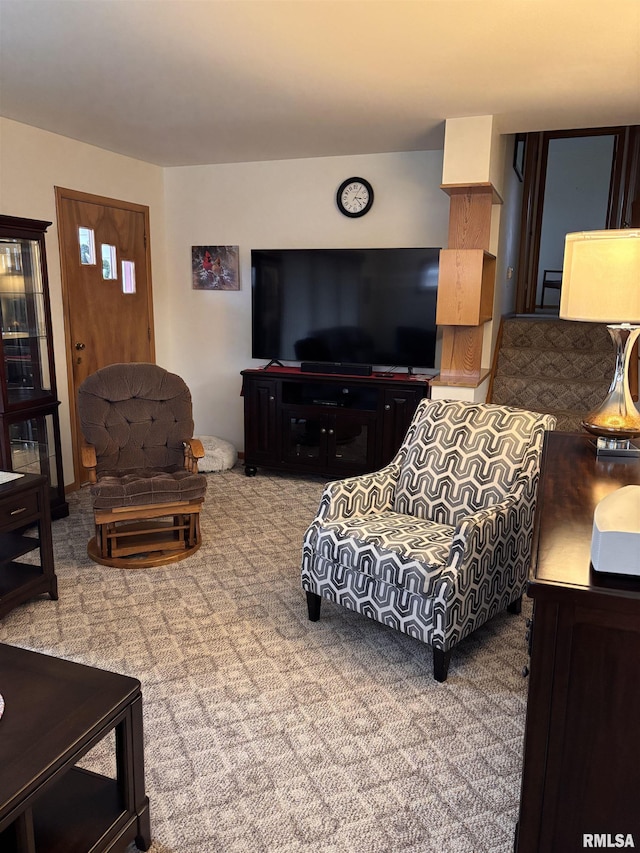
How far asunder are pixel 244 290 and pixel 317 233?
79 centimetres

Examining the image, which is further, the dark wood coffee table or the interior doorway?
the interior doorway

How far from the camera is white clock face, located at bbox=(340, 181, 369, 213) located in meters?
4.85

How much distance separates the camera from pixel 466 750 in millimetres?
2066

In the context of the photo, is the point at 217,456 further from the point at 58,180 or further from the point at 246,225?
the point at 58,180

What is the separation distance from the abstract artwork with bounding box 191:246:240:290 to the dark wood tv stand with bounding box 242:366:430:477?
936 mm

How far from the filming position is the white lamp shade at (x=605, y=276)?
1924mm

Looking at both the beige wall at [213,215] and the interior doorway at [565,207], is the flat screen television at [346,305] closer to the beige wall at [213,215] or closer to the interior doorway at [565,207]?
the beige wall at [213,215]

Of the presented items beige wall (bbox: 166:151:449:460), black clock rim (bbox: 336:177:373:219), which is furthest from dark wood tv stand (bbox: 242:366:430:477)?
black clock rim (bbox: 336:177:373:219)

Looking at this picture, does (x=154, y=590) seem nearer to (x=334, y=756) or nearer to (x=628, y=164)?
(x=334, y=756)

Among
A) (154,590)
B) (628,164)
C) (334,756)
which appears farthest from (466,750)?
(628,164)

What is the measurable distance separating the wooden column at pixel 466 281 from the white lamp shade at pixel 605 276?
183 cm

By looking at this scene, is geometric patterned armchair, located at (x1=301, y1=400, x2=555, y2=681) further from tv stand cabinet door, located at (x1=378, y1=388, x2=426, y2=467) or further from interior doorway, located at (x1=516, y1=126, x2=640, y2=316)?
interior doorway, located at (x1=516, y1=126, x2=640, y2=316)

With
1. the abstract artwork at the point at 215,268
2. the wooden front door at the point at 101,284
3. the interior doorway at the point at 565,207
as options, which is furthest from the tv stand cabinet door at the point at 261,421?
the interior doorway at the point at 565,207

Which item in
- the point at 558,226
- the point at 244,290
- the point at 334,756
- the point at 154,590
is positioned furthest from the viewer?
the point at 558,226
